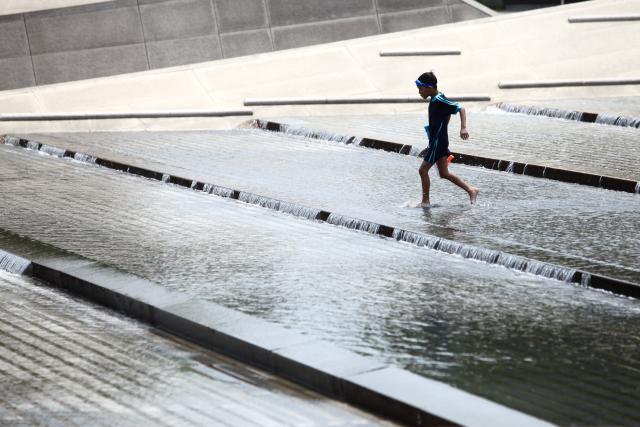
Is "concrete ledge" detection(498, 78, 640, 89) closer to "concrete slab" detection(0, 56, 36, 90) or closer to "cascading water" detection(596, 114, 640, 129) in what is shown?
"cascading water" detection(596, 114, 640, 129)

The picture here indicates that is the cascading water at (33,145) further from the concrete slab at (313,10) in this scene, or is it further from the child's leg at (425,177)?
the child's leg at (425,177)

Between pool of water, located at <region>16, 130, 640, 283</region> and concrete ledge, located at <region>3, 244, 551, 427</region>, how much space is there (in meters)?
2.59

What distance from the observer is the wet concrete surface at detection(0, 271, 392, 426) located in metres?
5.80

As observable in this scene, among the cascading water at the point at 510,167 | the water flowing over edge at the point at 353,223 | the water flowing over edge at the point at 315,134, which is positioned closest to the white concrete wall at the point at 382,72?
the water flowing over edge at the point at 315,134

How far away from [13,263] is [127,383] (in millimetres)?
3198

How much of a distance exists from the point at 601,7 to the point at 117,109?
27.4ft

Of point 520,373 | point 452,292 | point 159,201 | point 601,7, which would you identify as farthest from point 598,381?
point 601,7

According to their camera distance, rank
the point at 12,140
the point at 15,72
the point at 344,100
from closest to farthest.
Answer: the point at 12,140 < the point at 15,72 < the point at 344,100

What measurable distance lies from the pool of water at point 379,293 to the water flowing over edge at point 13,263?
40cm

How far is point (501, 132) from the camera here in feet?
50.2

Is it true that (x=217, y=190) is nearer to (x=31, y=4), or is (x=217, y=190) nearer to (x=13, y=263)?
(x=13, y=263)

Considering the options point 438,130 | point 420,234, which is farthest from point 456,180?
point 420,234

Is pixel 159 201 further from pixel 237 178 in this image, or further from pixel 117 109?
pixel 117 109

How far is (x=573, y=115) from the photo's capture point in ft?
53.5
